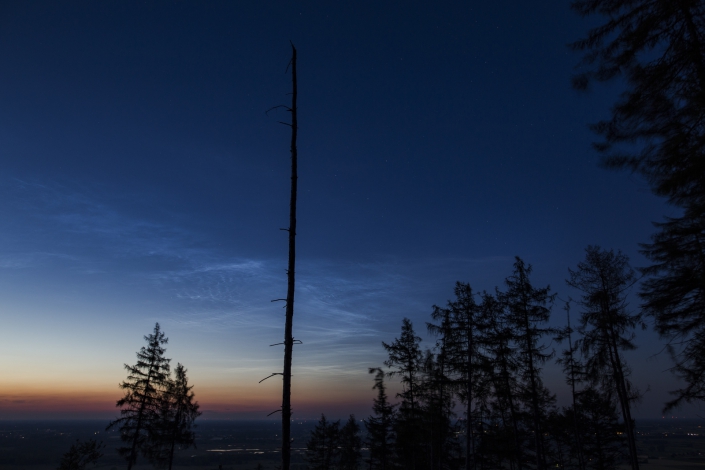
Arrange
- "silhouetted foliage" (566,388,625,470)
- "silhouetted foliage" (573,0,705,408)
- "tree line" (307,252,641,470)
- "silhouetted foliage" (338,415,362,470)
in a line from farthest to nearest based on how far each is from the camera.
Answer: "silhouetted foliage" (338,415,362,470), "silhouetted foliage" (566,388,625,470), "tree line" (307,252,641,470), "silhouetted foliage" (573,0,705,408)

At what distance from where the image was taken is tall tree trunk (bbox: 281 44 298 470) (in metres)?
9.24

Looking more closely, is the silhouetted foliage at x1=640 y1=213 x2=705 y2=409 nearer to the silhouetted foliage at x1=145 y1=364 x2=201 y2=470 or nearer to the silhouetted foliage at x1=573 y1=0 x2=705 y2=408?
the silhouetted foliage at x1=573 y1=0 x2=705 y2=408

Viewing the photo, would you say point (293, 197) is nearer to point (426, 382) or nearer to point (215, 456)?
point (426, 382)

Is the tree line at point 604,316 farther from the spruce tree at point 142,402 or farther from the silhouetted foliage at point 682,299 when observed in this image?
the spruce tree at point 142,402

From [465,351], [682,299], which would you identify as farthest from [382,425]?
[682,299]

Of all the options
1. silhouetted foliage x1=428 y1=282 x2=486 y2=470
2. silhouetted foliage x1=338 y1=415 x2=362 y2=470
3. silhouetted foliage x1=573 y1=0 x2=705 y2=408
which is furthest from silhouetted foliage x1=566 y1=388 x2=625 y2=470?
silhouetted foliage x1=573 y1=0 x2=705 y2=408

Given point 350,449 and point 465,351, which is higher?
point 465,351

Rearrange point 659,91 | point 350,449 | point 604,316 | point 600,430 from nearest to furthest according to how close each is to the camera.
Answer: point 659,91 → point 604,316 → point 600,430 → point 350,449

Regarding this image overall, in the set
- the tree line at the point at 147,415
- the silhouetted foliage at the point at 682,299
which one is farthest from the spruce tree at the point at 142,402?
the silhouetted foliage at the point at 682,299

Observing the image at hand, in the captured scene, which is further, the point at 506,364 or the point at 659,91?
the point at 506,364

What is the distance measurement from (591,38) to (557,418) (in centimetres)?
3589

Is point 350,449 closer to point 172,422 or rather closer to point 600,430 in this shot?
point 172,422

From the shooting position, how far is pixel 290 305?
32.4 ft

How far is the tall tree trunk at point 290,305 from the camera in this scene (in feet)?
30.3
